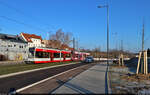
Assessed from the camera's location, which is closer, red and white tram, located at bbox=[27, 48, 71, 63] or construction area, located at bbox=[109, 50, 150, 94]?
construction area, located at bbox=[109, 50, 150, 94]

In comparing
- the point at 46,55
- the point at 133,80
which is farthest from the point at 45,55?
the point at 133,80

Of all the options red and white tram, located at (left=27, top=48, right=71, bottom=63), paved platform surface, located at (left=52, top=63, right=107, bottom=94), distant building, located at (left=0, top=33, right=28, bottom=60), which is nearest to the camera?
paved platform surface, located at (left=52, top=63, right=107, bottom=94)

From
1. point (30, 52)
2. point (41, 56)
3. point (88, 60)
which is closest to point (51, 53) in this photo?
point (41, 56)

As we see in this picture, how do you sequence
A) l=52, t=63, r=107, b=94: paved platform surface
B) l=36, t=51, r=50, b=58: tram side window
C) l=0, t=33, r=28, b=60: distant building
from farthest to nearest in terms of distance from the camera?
l=0, t=33, r=28, b=60: distant building < l=36, t=51, r=50, b=58: tram side window < l=52, t=63, r=107, b=94: paved platform surface

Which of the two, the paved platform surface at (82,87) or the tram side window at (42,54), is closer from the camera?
the paved platform surface at (82,87)

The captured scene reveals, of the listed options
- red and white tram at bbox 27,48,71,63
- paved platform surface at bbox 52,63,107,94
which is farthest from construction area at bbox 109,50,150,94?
red and white tram at bbox 27,48,71,63

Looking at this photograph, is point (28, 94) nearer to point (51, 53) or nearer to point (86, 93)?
point (86, 93)

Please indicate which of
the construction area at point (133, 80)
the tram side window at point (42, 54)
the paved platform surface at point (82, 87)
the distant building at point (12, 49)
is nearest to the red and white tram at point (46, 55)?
the tram side window at point (42, 54)

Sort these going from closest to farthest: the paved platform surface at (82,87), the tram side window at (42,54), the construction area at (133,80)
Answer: the paved platform surface at (82,87) < the construction area at (133,80) < the tram side window at (42,54)

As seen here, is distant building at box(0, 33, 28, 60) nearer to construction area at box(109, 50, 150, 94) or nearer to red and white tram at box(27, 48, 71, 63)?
red and white tram at box(27, 48, 71, 63)

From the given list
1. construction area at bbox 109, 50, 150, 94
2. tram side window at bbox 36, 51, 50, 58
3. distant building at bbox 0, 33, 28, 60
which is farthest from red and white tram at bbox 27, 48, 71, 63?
construction area at bbox 109, 50, 150, 94

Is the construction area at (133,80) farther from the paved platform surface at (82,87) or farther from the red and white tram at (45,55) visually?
the red and white tram at (45,55)

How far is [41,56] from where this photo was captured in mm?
26344

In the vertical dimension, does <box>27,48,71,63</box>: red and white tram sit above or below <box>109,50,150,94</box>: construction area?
above
